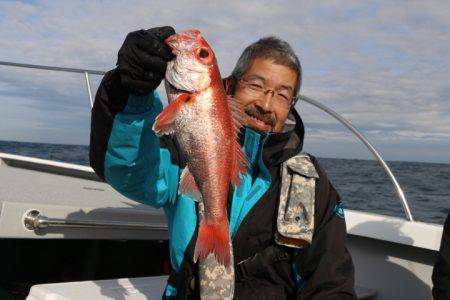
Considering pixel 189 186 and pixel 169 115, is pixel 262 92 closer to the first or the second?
pixel 189 186

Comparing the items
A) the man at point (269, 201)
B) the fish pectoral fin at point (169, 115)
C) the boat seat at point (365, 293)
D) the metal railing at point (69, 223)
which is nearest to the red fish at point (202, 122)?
the fish pectoral fin at point (169, 115)

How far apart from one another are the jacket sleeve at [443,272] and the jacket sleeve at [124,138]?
1.67 metres

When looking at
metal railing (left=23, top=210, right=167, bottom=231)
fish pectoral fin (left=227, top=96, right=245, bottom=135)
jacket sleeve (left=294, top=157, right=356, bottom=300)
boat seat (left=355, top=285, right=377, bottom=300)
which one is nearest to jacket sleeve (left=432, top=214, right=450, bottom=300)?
jacket sleeve (left=294, top=157, right=356, bottom=300)

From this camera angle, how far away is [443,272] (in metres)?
2.80

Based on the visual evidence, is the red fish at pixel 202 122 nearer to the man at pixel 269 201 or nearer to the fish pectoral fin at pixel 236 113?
the fish pectoral fin at pixel 236 113

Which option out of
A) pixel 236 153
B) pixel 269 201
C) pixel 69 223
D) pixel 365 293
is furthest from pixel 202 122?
pixel 365 293

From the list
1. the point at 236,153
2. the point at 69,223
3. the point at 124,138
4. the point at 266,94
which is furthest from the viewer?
the point at 69,223

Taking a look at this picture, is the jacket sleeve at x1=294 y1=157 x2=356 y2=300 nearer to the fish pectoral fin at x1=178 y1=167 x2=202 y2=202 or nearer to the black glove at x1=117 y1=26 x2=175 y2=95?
the fish pectoral fin at x1=178 y1=167 x2=202 y2=202

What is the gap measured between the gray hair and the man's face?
31 millimetres

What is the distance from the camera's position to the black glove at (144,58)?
183 centimetres

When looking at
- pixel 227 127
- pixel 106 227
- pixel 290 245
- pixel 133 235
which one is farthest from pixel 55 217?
pixel 227 127

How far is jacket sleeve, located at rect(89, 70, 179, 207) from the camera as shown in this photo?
6.81 ft

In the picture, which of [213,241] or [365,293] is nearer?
[213,241]

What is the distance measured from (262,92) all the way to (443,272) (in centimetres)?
142
